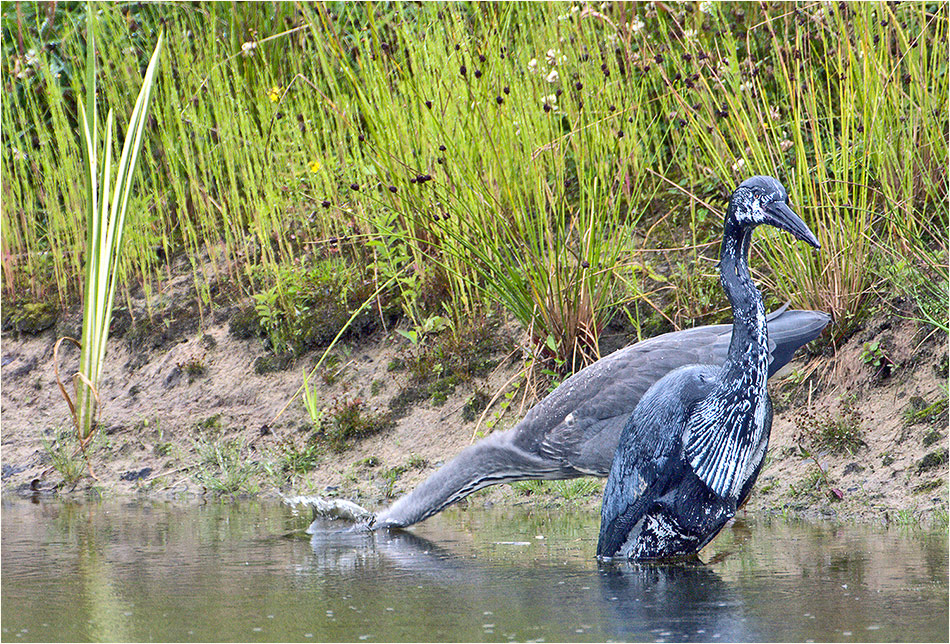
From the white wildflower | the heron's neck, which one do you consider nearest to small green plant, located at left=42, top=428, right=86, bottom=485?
the white wildflower

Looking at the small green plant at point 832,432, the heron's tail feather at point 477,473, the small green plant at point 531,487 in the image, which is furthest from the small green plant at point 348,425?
the small green plant at point 832,432

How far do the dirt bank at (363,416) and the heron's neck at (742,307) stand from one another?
151 cm

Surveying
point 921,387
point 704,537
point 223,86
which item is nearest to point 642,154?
point 921,387

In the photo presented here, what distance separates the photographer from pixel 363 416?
22.5ft

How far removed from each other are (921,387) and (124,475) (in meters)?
4.43

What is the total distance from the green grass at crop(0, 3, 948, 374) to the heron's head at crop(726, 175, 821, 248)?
5.61ft

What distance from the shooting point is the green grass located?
605cm

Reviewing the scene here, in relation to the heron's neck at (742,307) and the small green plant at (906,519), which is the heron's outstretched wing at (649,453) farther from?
the small green plant at (906,519)

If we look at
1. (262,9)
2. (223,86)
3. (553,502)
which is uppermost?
(262,9)

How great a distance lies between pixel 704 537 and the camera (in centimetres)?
414

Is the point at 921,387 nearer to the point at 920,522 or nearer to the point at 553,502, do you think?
the point at 920,522

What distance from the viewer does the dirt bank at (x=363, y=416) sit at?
545 centimetres

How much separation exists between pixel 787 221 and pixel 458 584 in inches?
65.7

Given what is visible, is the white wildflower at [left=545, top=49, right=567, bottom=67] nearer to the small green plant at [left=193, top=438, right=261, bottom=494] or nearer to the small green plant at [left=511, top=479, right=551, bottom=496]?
the small green plant at [left=511, top=479, right=551, bottom=496]
